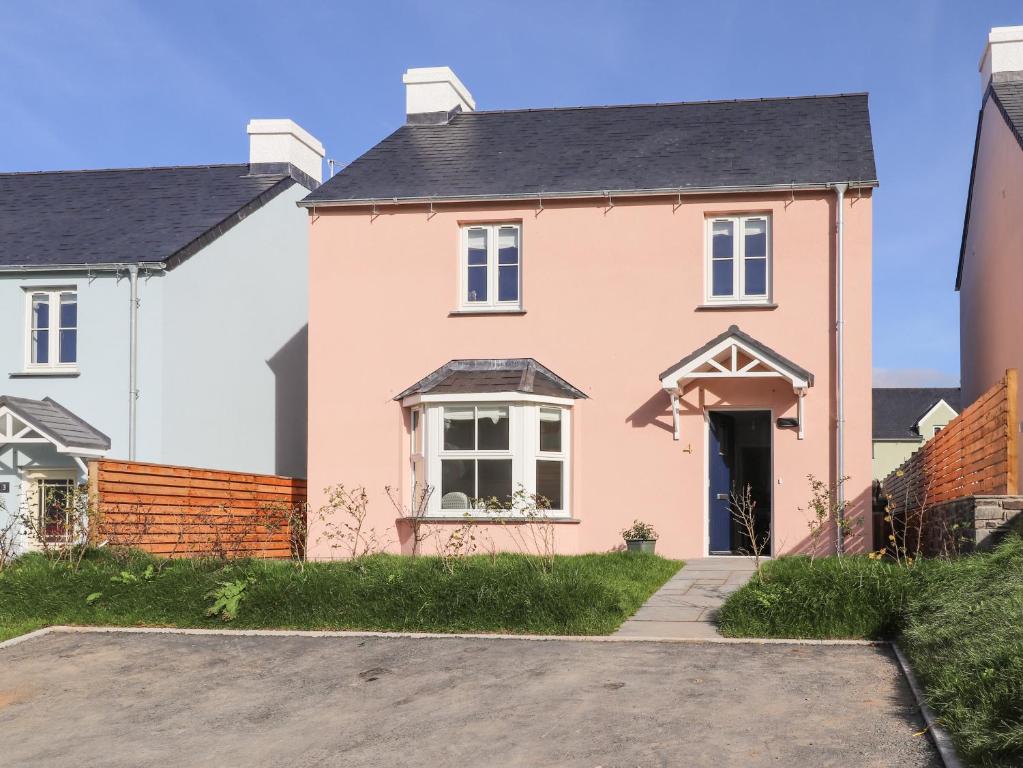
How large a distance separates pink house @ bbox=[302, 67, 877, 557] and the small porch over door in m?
0.04

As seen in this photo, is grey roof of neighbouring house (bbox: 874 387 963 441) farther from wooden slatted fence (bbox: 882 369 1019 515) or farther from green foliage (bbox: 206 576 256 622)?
green foliage (bbox: 206 576 256 622)

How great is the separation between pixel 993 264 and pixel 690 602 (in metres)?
12.0

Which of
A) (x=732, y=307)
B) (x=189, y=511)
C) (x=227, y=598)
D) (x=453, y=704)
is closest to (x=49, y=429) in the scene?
(x=189, y=511)

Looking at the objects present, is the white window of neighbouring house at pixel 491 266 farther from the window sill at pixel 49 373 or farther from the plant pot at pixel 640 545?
the window sill at pixel 49 373

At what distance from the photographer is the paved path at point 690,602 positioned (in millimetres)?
10875

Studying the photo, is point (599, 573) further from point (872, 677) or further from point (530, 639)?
point (872, 677)

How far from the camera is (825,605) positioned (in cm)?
1035

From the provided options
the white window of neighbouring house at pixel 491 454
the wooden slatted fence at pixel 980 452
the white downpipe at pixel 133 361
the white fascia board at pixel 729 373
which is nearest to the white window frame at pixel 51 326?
the white downpipe at pixel 133 361

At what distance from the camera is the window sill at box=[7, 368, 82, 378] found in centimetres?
2114

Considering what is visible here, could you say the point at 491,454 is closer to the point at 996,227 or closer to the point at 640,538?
the point at 640,538

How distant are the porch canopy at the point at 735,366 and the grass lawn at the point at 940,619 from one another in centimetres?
492

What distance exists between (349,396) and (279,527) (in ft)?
7.91

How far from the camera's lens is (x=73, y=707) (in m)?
8.91

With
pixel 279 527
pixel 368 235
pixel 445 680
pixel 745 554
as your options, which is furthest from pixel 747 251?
pixel 445 680
